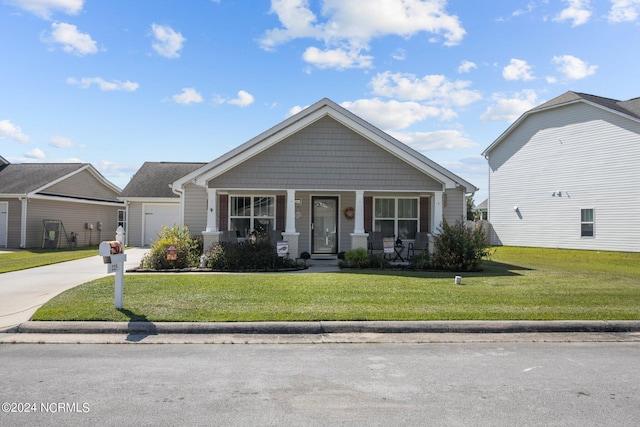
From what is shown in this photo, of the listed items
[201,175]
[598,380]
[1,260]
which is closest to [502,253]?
[201,175]

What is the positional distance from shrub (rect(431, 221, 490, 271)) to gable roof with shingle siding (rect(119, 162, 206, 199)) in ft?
49.3

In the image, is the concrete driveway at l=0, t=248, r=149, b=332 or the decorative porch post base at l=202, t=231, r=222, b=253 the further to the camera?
the decorative porch post base at l=202, t=231, r=222, b=253

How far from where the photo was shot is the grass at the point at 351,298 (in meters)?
7.54

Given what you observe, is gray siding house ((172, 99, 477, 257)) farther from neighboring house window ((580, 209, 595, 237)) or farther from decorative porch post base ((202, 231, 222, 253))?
neighboring house window ((580, 209, 595, 237))

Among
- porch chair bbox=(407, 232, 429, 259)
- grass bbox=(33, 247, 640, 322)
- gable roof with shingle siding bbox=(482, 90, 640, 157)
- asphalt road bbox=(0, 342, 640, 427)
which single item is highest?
gable roof with shingle siding bbox=(482, 90, 640, 157)

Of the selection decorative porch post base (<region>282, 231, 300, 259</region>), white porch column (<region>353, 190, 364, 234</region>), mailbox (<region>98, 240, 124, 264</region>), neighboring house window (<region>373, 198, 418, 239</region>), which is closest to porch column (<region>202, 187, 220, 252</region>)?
decorative porch post base (<region>282, 231, 300, 259</region>)

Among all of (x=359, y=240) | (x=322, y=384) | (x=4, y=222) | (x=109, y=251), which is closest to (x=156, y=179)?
(x=4, y=222)

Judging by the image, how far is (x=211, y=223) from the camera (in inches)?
591

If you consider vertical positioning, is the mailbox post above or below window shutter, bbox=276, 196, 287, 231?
below

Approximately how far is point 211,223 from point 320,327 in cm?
878

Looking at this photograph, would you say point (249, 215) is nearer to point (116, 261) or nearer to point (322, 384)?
point (116, 261)

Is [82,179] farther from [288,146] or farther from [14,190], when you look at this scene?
[288,146]

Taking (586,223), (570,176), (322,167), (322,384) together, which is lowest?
(322,384)

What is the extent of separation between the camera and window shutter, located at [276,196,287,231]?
1683 centimetres
